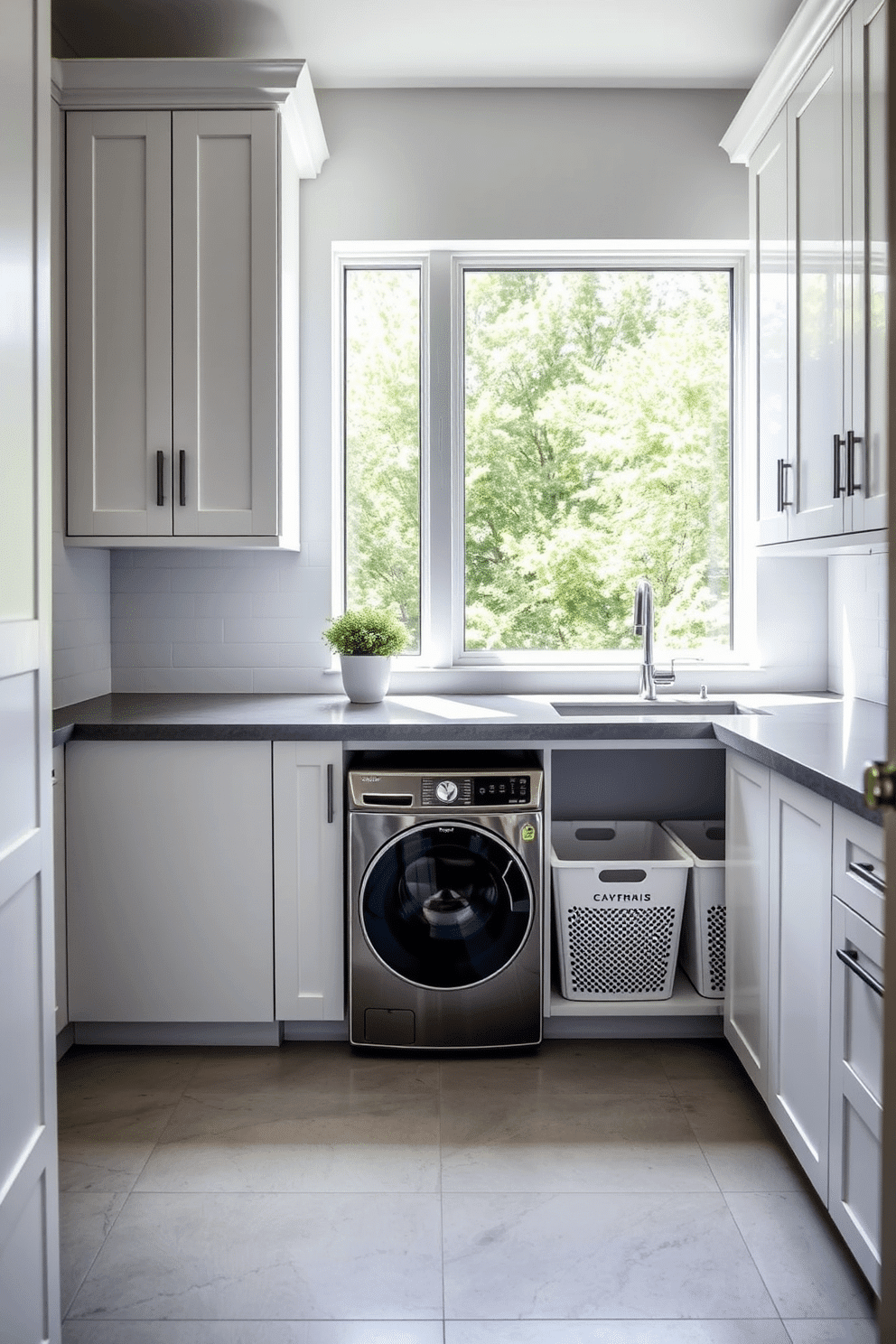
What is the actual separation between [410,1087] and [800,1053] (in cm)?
98

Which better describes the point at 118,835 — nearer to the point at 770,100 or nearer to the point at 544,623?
the point at 544,623

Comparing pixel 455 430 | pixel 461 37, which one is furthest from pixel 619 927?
pixel 461 37

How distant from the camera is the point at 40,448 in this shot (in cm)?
158

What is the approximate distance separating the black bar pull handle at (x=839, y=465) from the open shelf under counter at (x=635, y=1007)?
1.37 m

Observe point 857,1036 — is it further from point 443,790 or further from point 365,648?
point 365,648

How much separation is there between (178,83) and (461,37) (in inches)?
31.9

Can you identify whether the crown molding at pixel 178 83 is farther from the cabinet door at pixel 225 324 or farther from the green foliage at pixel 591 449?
the green foliage at pixel 591 449

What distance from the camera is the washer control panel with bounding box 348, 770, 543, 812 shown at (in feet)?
8.89

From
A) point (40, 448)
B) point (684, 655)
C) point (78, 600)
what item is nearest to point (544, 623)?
point (684, 655)

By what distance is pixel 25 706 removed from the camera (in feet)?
5.08

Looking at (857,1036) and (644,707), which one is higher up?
(644,707)

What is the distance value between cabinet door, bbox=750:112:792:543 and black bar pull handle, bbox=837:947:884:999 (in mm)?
1251

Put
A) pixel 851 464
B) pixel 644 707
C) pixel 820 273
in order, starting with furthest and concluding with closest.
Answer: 1. pixel 644 707
2. pixel 820 273
3. pixel 851 464

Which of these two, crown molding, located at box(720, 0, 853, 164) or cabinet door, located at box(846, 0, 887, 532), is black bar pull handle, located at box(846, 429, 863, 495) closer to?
cabinet door, located at box(846, 0, 887, 532)
